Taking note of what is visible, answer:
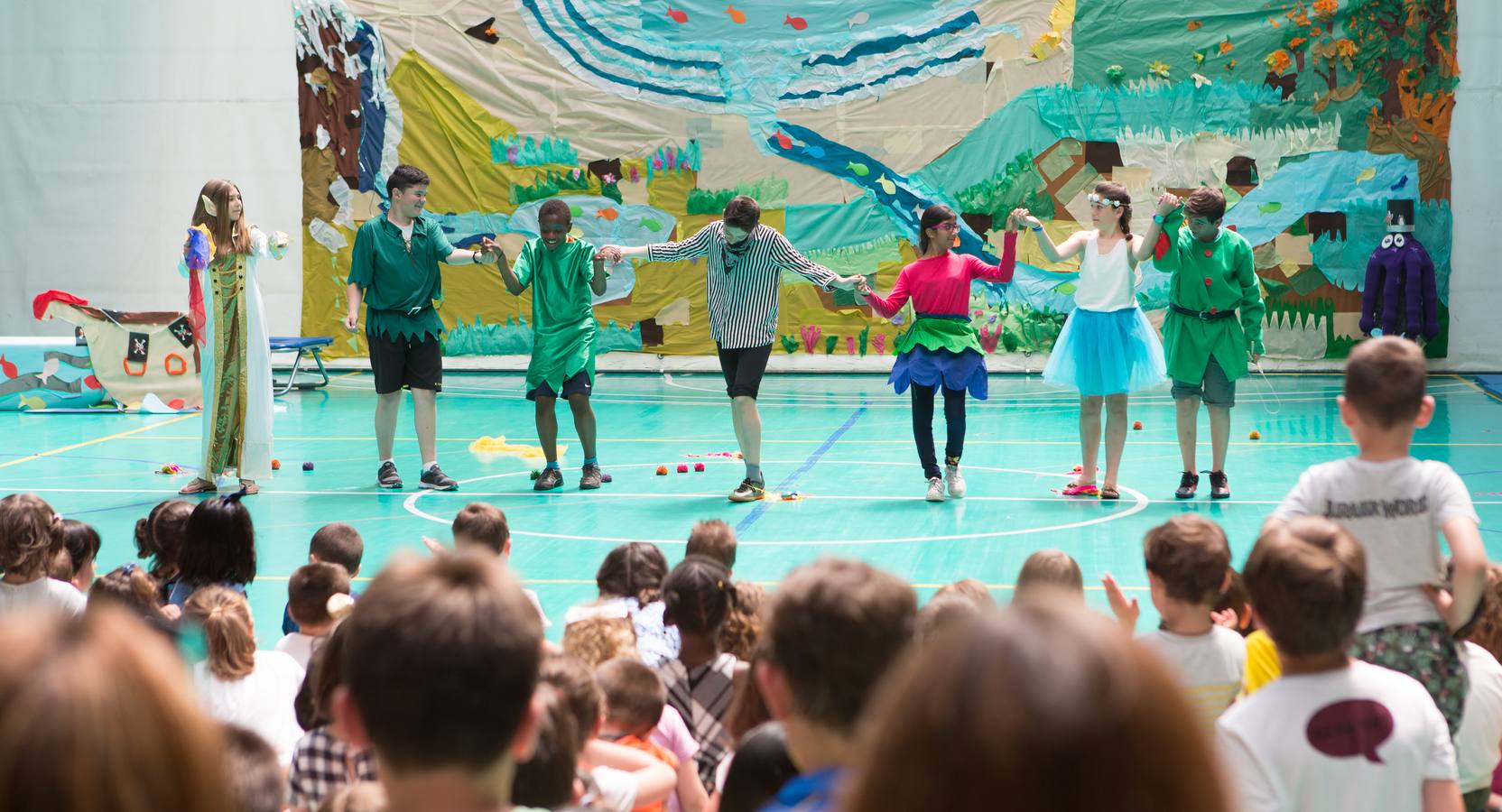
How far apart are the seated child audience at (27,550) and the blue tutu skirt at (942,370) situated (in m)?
4.95

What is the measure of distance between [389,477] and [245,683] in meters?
5.88

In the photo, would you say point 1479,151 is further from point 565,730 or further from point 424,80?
point 565,730

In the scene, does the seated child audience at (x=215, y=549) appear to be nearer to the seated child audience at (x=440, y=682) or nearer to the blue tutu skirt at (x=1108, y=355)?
the seated child audience at (x=440, y=682)

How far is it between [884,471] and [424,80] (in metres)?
9.01

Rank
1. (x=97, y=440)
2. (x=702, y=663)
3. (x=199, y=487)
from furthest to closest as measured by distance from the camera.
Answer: (x=97, y=440) → (x=199, y=487) → (x=702, y=663)

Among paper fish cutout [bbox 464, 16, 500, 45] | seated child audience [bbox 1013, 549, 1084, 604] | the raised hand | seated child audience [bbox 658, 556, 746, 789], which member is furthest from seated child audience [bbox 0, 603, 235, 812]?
paper fish cutout [bbox 464, 16, 500, 45]

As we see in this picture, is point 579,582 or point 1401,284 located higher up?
point 1401,284

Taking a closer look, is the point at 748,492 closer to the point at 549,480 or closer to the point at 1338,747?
the point at 549,480

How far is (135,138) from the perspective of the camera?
16656 mm

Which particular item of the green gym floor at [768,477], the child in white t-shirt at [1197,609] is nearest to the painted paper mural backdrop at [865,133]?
the green gym floor at [768,477]

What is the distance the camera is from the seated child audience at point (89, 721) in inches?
41.9

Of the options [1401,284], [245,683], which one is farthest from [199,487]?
[1401,284]

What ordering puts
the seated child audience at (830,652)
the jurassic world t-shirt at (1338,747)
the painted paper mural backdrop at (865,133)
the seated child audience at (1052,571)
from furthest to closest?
the painted paper mural backdrop at (865,133)
the seated child audience at (1052,571)
the jurassic world t-shirt at (1338,747)
the seated child audience at (830,652)

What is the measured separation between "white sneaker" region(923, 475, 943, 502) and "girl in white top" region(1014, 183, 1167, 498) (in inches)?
28.6
